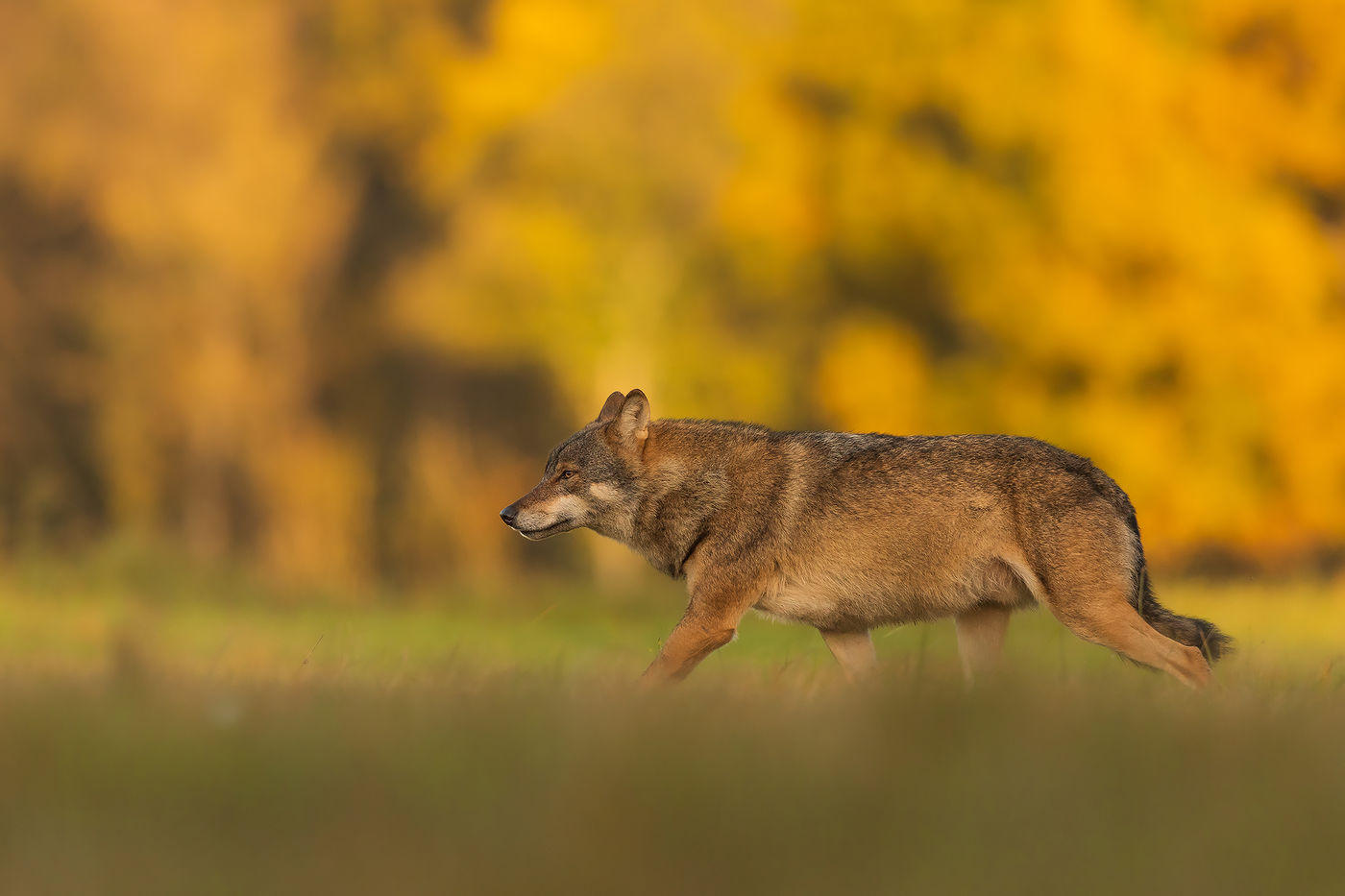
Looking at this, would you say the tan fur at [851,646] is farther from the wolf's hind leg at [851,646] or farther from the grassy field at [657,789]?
the grassy field at [657,789]

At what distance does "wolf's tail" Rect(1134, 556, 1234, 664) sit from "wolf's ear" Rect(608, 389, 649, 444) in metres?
2.28

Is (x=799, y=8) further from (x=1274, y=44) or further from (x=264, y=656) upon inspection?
(x=264, y=656)

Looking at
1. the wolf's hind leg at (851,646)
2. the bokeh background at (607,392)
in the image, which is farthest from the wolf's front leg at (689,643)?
the wolf's hind leg at (851,646)

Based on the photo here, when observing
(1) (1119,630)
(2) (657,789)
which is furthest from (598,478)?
(2) (657,789)

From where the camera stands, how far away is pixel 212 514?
83.4 feet

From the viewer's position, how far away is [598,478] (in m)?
7.04

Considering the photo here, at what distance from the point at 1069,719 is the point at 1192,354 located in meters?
16.8

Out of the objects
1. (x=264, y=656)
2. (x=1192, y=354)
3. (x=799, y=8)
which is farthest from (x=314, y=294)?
(x=264, y=656)

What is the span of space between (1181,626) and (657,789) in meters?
4.05

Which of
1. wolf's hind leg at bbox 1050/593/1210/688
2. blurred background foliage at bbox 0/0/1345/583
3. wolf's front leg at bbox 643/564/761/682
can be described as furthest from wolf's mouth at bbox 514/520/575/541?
blurred background foliage at bbox 0/0/1345/583

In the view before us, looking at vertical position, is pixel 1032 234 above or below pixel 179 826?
above

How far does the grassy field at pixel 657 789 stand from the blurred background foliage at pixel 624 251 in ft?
40.2

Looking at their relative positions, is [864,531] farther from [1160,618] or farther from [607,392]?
[607,392]

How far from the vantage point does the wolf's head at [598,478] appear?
6.99 meters
